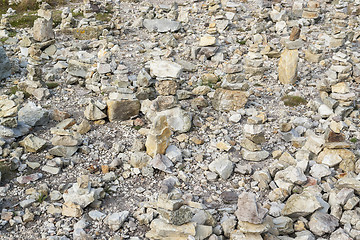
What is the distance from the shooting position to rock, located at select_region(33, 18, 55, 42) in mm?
17172

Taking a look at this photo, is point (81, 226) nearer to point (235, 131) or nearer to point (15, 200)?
point (15, 200)

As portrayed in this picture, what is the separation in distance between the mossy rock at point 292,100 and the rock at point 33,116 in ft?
25.5

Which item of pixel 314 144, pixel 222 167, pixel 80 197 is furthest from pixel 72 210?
pixel 314 144

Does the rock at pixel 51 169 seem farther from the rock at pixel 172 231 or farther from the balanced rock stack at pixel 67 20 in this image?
the balanced rock stack at pixel 67 20

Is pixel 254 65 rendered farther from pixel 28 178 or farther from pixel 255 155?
pixel 28 178

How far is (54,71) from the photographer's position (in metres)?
15.4

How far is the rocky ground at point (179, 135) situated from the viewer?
7.90 metres

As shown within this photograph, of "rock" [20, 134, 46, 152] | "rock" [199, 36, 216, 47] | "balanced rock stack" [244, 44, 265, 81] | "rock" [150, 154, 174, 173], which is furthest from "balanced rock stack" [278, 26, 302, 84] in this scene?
"rock" [20, 134, 46, 152]

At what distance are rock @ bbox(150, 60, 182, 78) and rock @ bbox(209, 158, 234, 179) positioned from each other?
3.72m

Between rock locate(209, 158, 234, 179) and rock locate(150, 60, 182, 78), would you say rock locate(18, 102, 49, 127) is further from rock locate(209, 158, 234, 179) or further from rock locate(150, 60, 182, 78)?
rock locate(209, 158, 234, 179)

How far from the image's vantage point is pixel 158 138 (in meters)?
9.96

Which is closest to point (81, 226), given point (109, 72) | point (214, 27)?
point (109, 72)

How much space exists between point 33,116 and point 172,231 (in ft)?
21.0

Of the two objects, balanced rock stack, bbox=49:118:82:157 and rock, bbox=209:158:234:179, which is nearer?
rock, bbox=209:158:234:179
